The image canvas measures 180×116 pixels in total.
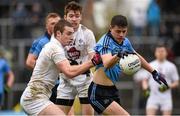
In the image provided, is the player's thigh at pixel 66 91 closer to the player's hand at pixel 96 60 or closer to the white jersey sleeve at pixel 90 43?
the white jersey sleeve at pixel 90 43

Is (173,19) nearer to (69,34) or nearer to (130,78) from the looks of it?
(130,78)

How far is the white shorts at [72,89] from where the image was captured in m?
12.8

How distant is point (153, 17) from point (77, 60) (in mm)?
10565

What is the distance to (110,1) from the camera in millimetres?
24016

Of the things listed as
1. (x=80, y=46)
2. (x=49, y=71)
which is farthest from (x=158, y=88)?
(x=49, y=71)

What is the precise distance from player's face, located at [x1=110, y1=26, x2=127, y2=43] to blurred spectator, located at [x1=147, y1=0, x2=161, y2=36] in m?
11.8

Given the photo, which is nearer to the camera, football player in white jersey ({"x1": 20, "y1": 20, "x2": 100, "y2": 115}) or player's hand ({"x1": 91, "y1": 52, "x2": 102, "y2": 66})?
player's hand ({"x1": 91, "y1": 52, "x2": 102, "y2": 66})

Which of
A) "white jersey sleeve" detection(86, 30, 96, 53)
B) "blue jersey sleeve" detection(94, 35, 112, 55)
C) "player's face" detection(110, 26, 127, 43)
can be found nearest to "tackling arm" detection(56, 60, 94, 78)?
"blue jersey sleeve" detection(94, 35, 112, 55)

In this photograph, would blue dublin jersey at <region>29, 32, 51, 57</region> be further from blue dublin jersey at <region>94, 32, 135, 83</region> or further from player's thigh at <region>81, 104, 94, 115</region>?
blue dublin jersey at <region>94, 32, 135, 83</region>

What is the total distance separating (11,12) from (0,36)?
1138 mm

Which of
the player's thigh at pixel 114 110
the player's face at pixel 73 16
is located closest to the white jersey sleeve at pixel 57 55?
the player's thigh at pixel 114 110

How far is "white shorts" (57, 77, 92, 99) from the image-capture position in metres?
12.8

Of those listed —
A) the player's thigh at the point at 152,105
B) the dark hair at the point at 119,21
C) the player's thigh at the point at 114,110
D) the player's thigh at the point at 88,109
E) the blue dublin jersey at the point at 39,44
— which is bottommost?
the player's thigh at the point at 152,105

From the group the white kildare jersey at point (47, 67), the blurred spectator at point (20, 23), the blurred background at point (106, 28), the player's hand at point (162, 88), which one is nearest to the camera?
the white kildare jersey at point (47, 67)
